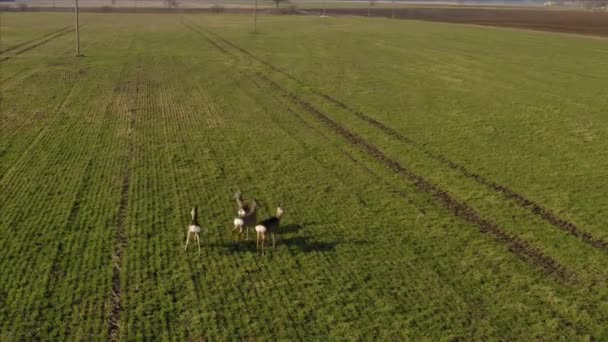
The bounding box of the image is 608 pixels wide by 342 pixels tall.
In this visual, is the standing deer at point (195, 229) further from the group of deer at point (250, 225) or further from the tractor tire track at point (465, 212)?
the tractor tire track at point (465, 212)

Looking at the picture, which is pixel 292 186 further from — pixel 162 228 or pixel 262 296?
pixel 262 296

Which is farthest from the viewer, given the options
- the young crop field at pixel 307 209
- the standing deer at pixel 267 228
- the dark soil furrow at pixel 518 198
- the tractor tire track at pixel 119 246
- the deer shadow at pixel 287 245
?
the dark soil furrow at pixel 518 198

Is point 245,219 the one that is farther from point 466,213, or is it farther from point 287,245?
point 466,213

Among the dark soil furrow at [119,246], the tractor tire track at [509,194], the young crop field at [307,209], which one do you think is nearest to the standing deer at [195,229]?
the young crop field at [307,209]

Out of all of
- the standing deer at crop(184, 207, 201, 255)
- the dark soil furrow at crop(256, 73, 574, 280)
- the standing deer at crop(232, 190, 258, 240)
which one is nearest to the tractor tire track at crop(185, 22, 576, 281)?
the dark soil furrow at crop(256, 73, 574, 280)

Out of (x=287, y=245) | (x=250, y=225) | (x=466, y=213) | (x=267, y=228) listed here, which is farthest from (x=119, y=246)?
(x=466, y=213)

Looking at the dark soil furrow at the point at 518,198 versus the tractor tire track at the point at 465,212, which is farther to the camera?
the dark soil furrow at the point at 518,198

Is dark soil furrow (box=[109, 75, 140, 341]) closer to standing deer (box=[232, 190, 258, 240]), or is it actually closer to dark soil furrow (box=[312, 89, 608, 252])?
standing deer (box=[232, 190, 258, 240])
